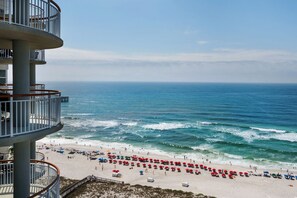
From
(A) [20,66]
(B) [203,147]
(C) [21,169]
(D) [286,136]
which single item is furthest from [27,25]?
(D) [286,136]

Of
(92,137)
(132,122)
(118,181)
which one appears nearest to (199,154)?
(118,181)

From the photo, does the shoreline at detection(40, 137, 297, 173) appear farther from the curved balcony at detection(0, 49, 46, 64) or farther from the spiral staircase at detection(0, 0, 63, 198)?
the spiral staircase at detection(0, 0, 63, 198)

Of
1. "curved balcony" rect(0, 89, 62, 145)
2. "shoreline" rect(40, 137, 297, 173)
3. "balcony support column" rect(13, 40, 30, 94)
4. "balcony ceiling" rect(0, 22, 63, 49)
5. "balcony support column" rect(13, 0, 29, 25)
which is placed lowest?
"shoreline" rect(40, 137, 297, 173)

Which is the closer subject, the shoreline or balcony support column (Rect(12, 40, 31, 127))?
balcony support column (Rect(12, 40, 31, 127))

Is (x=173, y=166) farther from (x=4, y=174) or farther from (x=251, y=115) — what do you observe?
(x=251, y=115)

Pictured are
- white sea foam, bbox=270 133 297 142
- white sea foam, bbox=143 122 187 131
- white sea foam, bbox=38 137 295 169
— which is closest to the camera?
white sea foam, bbox=38 137 295 169

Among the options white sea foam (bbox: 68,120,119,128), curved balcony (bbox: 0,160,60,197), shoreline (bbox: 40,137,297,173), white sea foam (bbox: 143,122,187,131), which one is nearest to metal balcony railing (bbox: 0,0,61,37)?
curved balcony (bbox: 0,160,60,197)

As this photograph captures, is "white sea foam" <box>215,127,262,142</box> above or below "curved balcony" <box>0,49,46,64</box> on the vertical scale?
below

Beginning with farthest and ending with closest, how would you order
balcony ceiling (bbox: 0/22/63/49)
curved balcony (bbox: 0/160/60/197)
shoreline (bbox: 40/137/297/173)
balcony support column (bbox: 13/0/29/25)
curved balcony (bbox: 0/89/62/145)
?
shoreline (bbox: 40/137/297/173) → curved balcony (bbox: 0/160/60/197) → balcony support column (bbox: 13/0/29/25) → curved balcony (bbox: 0/89/62/145) → balcony ceiling (bbox: 0/22/63/49)

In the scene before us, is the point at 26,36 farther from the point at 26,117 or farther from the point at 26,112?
the point at 26,117
